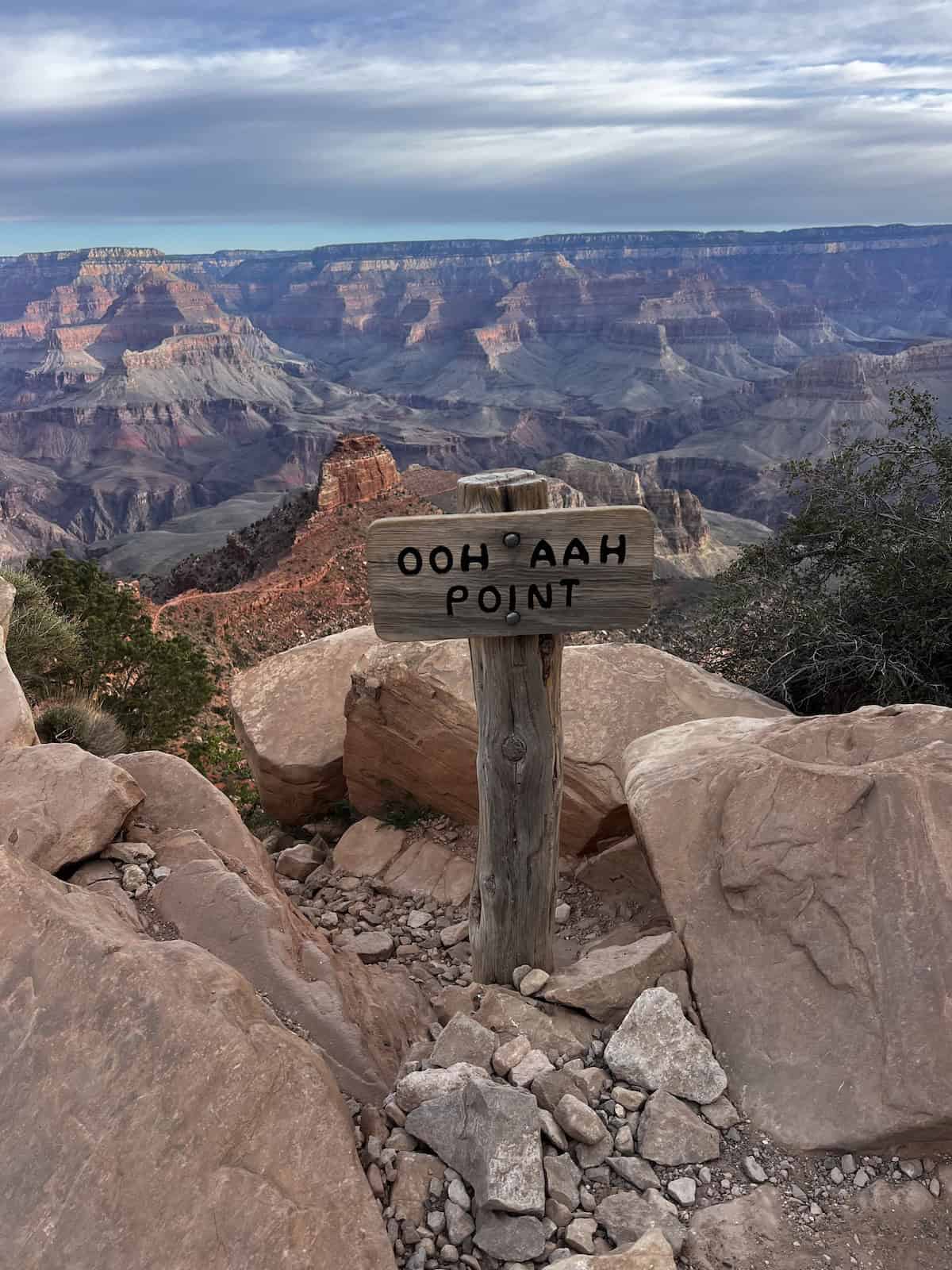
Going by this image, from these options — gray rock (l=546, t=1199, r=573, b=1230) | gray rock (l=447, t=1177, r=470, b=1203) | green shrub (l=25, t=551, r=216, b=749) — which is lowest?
green shrub (l=25, t=551, r=216, b=749)

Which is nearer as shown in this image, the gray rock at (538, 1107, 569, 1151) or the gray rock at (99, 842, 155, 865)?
the gray rock at (538, 1107, 569, 1151)

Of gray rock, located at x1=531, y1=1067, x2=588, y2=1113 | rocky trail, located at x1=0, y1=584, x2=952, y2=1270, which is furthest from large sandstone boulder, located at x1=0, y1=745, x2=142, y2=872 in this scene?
gray rock, located at x1=531, y1=1067, x2=588, y2=1113

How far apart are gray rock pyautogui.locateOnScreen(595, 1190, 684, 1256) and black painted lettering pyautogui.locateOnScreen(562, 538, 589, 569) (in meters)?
2.16

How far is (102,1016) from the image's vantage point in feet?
9.61

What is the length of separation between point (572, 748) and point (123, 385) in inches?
6379

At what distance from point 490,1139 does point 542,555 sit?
2033 millimetres

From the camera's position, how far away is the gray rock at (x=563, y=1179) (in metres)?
2.93

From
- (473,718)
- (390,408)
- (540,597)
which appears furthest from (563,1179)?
(390,408)

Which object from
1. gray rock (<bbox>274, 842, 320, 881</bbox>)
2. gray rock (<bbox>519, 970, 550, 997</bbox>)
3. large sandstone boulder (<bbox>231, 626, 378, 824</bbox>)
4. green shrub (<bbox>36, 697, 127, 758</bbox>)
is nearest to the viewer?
gray rock (<bbox>519, 970, 550, 997</bbox>)

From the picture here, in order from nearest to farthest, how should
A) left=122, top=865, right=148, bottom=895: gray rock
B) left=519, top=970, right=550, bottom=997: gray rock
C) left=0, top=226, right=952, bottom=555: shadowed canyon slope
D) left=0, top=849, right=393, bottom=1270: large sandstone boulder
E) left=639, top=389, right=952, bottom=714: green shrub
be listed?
left=0, top=849, right=393, bottom=1270: large sandstone boulder, left=519, top=970, right=550, bottom=997: gray rock, left=122, top=865, right=148, bottom=895: gray rock, left=639, top=389, right=952, bottom=714: green shrub, left=0, top=226, right=952, bottom=555: shadowed canyon slope

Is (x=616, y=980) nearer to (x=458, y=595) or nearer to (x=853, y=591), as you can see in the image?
(x=458, y=595)

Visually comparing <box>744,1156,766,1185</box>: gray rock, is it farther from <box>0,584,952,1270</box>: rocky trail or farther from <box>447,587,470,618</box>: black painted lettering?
<box>447,587,470,618</box>: black painted lettering

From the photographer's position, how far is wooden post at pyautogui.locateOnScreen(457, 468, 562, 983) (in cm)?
373

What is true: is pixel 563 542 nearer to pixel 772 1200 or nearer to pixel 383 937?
pixel 772 1200
